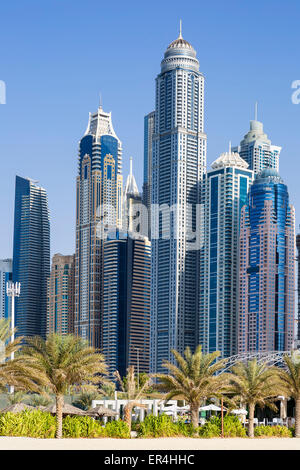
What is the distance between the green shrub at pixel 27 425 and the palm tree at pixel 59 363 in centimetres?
57

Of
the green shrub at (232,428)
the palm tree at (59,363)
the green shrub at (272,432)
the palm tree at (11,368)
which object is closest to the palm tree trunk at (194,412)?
the green shrub at (232,428)

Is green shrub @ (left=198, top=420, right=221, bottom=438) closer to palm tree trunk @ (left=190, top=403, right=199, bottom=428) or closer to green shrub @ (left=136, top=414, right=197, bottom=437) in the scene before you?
green shrub @ (left=136, top=414, right=197, bottom=437)

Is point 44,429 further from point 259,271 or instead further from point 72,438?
point 259,271

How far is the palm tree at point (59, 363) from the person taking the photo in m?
45.7

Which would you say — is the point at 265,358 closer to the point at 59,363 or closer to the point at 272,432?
the point at 272,432

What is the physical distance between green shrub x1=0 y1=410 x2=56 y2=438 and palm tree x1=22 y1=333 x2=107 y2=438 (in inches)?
22.3

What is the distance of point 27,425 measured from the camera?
147ft

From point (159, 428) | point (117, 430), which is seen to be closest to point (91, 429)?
point (117, 430)

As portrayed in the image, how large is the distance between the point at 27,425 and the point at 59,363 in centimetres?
358

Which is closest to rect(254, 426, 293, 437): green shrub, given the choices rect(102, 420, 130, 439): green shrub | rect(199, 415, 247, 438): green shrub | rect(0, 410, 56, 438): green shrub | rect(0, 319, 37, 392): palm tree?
rect(199, 415, 247, 438): green shrub

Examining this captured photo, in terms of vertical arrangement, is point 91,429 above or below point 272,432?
above

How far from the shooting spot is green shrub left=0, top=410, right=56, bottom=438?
44094mm
